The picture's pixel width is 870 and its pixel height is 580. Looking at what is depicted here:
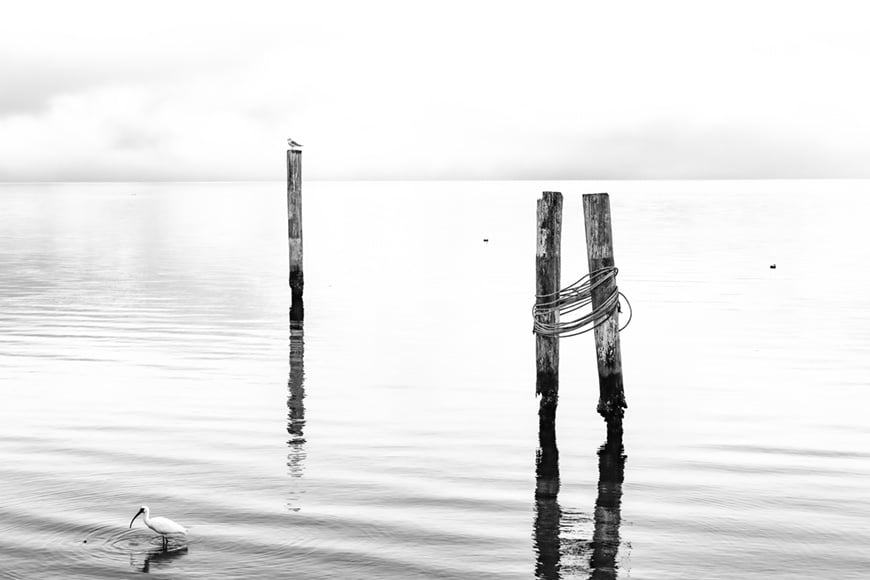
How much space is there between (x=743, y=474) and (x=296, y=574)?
5984mm

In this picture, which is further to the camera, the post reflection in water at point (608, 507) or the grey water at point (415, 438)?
the grey water at point (415, 438)

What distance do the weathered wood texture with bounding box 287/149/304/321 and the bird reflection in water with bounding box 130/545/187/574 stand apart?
51.4ft

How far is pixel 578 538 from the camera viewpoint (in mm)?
9250

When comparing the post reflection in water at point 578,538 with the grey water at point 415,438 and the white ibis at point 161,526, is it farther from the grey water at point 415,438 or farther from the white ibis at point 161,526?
the white ibis at point 161,526

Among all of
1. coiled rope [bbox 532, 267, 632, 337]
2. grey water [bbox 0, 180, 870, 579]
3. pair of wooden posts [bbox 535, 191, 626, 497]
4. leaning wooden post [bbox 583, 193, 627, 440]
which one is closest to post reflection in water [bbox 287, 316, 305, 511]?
grey water [bbox 0, 180, 870, 579]

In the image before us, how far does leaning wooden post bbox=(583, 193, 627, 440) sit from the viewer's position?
12.7 meters

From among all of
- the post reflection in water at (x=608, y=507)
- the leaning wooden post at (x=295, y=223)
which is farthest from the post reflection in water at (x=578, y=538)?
the leaning wooden post at (x=295, y=223)

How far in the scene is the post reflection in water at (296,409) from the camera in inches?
459

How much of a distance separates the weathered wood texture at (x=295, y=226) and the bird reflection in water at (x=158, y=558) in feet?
51.4

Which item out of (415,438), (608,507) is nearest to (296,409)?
(415,438)

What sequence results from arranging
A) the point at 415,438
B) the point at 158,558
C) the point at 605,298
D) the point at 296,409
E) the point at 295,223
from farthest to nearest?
the point at 295,223, the point at 296,409, the point at 415,438, the point at 605,298, the point at 158,558

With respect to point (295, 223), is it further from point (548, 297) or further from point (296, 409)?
point (548, 297)

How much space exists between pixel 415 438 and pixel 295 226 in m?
12.6

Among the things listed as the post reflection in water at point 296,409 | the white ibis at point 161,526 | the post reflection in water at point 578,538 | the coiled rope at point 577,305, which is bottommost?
the post reflection in water at point 578,538
